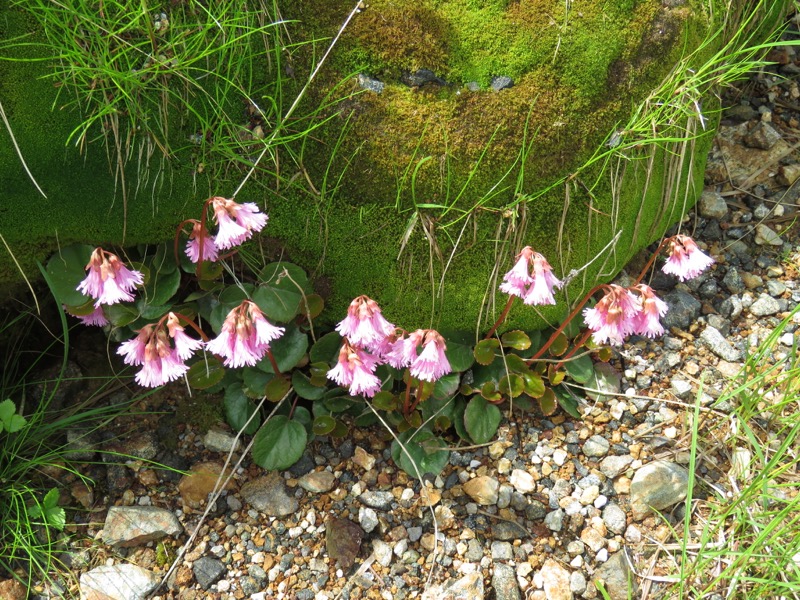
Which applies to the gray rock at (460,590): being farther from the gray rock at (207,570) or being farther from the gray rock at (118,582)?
the gray rock at (118,582)

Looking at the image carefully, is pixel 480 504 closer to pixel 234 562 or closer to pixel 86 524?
pixel 234 562

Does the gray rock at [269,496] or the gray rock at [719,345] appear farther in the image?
the gray rock at [719,345]

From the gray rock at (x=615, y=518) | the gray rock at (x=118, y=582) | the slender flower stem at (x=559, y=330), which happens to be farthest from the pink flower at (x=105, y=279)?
the gray rock at (x=615, y=518)

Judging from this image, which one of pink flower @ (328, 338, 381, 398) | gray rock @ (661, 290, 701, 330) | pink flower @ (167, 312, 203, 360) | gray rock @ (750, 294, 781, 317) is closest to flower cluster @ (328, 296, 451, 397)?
pink flower @ (328, 338, 381, 398)

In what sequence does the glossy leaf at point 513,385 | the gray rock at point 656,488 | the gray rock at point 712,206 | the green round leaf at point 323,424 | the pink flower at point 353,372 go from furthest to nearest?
the gray rock at point 712,206
the glossy leaf at point 513,385
the green round leaf at point 323,424
the gray rock at point 656,488
the pink flower at point 353,372

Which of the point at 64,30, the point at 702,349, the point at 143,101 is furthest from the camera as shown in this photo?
the point at 702,349

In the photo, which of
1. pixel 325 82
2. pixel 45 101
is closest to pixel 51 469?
pixel 45 101

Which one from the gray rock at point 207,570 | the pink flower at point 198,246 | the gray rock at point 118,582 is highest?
the pink flower at point 198,246
